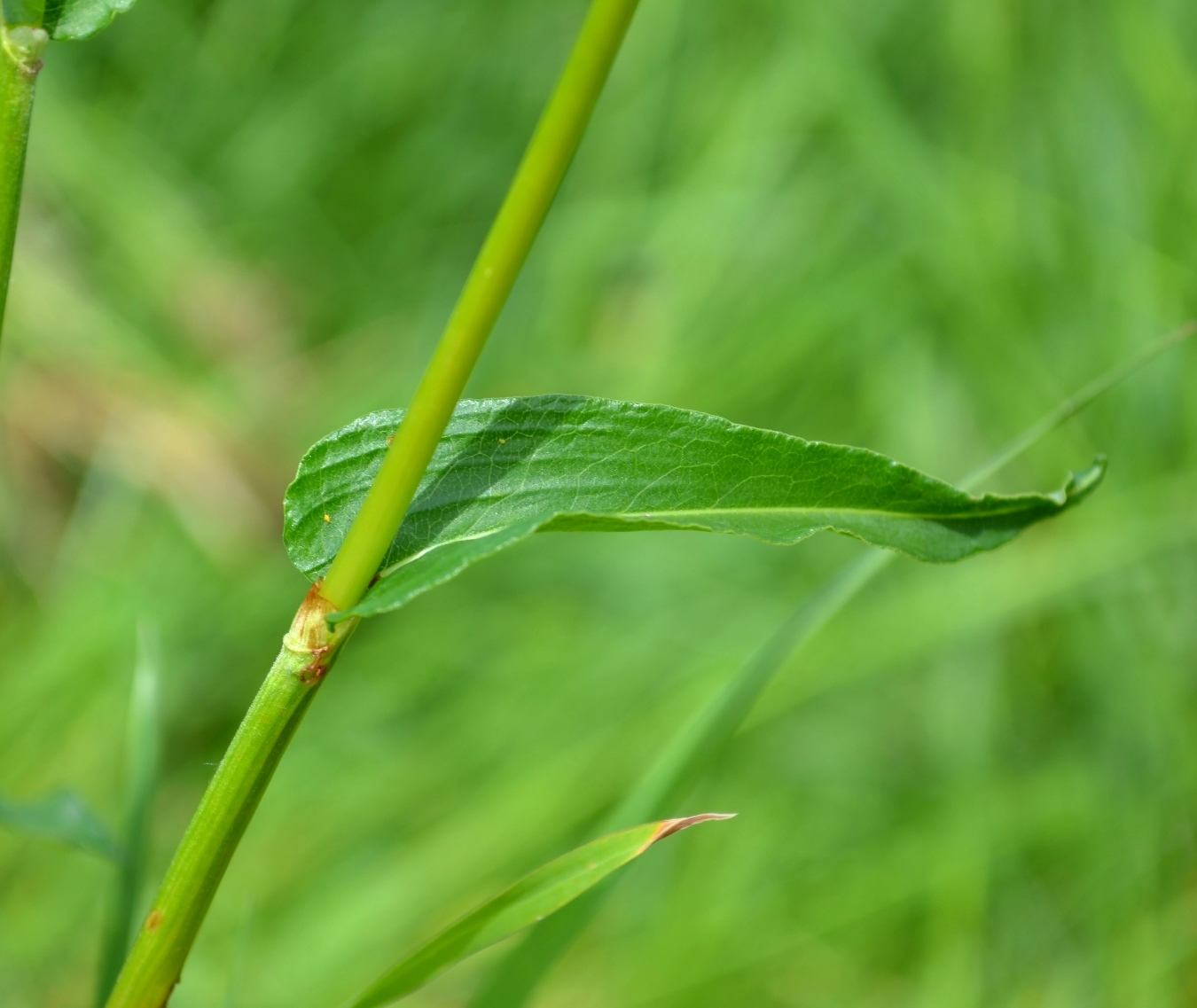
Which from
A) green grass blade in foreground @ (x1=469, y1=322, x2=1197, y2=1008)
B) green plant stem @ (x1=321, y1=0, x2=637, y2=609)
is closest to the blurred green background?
green grass blade in foreground @ (x1=469, y1=322, x2=1197, y2=1008)

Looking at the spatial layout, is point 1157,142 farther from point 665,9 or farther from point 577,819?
point 577,819

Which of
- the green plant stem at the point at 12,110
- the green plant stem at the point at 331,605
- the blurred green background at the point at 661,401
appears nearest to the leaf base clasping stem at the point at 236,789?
the green plant stem at the point at 331,605

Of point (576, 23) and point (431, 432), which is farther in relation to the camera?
point (576, 23)

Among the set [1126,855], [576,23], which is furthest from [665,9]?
[1126,855]

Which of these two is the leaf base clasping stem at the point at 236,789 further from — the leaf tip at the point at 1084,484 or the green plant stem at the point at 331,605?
the leaf tip at the point at 1084,484

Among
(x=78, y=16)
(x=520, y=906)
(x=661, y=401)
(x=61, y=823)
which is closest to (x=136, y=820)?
(x=61, y=823)

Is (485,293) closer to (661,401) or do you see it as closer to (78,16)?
(78,16)
